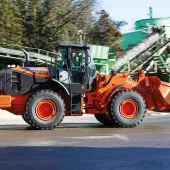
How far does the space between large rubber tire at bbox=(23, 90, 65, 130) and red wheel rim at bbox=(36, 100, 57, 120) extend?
82 mm

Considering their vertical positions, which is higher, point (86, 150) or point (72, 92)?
point (72, 92)

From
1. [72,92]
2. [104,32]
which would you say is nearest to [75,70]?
[72,92]

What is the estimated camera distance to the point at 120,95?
49.0ft

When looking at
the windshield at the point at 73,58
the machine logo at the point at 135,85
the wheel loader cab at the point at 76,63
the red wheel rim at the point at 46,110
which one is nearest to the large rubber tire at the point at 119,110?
the machine logo at the point at 135,85

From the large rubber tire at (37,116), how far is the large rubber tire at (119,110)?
1691 mm

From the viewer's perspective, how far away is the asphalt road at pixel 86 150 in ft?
27.0

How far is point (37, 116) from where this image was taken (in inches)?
563

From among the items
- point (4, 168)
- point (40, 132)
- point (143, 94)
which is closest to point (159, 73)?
point (143, 94)

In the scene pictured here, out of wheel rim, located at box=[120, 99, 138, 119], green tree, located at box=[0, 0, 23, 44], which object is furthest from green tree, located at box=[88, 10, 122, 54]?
wheel rim, located at box=[120, 99, 138, 119]

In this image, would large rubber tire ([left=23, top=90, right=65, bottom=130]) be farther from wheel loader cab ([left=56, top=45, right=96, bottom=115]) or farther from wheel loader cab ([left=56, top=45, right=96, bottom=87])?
wheel loader cab ([left=56, top=45, right=96, bottom=87])

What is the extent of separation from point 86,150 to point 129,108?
5.54 m

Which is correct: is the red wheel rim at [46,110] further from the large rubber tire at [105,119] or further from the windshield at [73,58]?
the large rubber tire at [105,119]

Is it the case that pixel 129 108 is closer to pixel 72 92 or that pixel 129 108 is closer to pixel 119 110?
pixel 119 110

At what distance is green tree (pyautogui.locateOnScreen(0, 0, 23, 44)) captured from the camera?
2805cm
